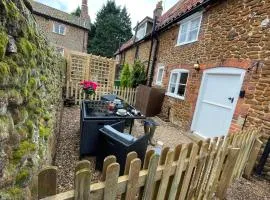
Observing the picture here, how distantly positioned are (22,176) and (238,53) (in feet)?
17.3

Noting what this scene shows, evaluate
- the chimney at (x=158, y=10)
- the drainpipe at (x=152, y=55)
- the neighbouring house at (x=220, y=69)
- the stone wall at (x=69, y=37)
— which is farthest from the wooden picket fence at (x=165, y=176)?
the stone wall at (x=69, y=37)

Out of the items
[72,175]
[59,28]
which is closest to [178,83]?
[72,175]

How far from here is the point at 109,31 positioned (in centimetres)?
2855

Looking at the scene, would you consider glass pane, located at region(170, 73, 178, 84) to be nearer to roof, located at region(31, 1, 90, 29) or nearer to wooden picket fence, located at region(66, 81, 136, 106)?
wooden picket fence, located at region(66, 81, 136, 106)

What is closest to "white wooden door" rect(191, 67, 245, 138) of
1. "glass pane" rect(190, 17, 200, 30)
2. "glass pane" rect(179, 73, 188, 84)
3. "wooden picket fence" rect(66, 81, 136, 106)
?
"glass pane" rect(179, 73, 188, 84)

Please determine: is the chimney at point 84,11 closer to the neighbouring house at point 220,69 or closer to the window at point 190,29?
the neighbouring house at point 220,69

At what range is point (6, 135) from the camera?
3.00 ft

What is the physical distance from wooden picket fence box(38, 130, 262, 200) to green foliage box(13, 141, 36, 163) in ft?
0.92

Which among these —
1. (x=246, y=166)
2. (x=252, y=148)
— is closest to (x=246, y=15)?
(x=252, y=148)

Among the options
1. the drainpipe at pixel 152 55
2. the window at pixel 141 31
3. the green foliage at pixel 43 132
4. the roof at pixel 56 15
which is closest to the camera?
the green foliage at pixel 43 132

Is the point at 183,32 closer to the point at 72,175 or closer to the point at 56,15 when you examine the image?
the point at 72,175

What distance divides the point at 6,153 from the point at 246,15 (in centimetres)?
576

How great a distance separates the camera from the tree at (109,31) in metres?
28.1

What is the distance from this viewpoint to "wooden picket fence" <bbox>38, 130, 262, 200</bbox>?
0.98 meters
